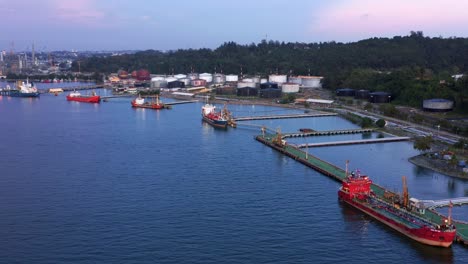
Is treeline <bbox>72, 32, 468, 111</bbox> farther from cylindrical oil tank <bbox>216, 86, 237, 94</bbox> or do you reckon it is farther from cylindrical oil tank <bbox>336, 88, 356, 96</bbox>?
cylindrical oil tank <bbox>216, 86, 237, 94</bbox>

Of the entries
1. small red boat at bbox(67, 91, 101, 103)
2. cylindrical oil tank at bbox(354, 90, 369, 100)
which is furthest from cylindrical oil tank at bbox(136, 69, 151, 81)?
cylindrical oil tank at bbox(354, 90, 369, 100)

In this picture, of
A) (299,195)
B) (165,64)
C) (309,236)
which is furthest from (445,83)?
(165,64)

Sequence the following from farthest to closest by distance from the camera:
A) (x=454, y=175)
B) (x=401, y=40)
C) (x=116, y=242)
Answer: (x=401, y=40), (x=454, y=175), (x=116, y=242)

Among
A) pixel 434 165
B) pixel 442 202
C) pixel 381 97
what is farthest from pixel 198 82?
pixel 442 202

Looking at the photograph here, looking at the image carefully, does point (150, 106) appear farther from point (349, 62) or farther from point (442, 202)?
point (442, 202)

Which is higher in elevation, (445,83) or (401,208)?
(445,83)

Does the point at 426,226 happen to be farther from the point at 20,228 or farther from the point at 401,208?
the point at 20,228
